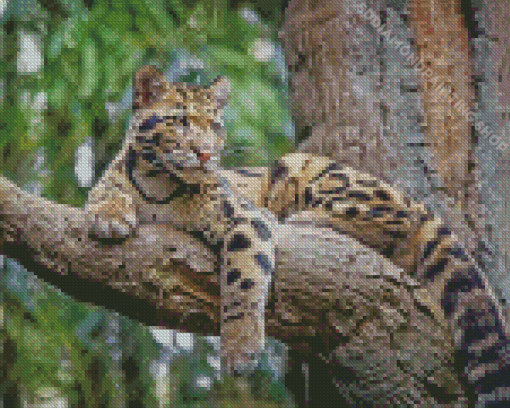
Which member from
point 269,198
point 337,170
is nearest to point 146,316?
point 269,198

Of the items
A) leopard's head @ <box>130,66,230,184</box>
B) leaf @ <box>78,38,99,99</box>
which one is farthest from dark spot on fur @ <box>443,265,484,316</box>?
leaf @ <box>78,38,99,99</box>

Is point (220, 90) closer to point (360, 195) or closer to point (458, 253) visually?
point (360, 195)

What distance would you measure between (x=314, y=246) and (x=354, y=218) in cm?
15

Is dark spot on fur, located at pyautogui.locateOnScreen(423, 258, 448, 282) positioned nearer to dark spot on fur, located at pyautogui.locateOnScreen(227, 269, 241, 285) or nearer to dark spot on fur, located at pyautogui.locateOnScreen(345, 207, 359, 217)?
dark spot on fur, located at pyautogui.locateOnScreen(345, 207, 359, 217)

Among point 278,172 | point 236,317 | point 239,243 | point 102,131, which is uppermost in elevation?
point 102,131

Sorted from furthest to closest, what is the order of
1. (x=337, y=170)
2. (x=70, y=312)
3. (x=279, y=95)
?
1. (x=279, y=95)
2. (x=70, y=312)
3. (x=337, y=170)

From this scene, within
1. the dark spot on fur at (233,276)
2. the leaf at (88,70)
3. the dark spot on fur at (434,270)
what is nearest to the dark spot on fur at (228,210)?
the dark spot on fur at (233,276)

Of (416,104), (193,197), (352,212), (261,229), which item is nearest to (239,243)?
(261,229)

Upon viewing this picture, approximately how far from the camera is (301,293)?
0.98 metres

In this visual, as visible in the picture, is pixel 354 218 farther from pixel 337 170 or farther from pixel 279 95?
pixel 279 95

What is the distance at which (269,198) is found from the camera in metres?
1.20

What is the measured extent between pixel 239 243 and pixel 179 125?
0.80 feet

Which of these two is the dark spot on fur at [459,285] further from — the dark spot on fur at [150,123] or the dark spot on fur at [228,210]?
the dark spot on fur at [150,123]

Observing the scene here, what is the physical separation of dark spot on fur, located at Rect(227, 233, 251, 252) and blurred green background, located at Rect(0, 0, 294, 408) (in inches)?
9.6
